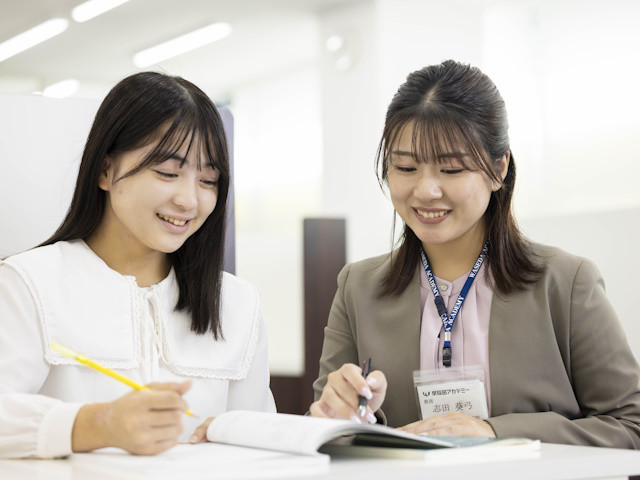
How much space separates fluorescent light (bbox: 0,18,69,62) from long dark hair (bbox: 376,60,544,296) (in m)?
5.77

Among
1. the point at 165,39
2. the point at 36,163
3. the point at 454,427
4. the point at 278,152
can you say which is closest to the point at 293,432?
the point at 454,427

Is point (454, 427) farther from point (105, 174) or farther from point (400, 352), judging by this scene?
point (105, 174)

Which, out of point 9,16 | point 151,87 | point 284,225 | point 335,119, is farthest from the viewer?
point 284,225

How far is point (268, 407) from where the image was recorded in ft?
5.37

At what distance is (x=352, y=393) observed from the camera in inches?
48.6

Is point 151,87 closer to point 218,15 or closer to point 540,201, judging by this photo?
point 540,201

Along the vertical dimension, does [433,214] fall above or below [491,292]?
above

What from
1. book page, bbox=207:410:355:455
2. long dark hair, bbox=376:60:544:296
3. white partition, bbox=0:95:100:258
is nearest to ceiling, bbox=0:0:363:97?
white partition, bbox=0:95:100:258

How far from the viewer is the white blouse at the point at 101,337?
4.34 ft

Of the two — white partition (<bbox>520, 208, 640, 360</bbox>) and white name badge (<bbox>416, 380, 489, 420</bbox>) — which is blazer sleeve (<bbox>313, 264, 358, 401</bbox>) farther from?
white partition (<bbox>520, 208, 640, 360</bbox>)

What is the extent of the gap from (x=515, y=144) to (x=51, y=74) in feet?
15.4

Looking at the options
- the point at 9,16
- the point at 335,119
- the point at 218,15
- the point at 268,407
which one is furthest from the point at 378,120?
the point at 268,407

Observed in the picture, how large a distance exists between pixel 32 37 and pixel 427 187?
21.1ft

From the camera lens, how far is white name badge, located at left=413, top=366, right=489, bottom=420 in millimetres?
1443
